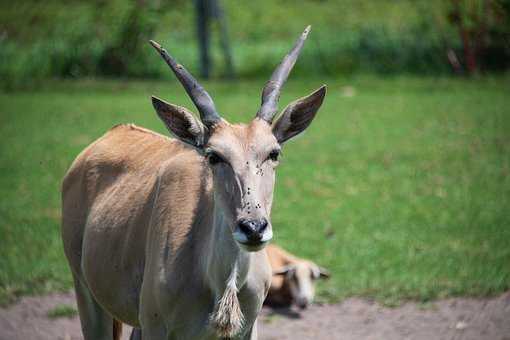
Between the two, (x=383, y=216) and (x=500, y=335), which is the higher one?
(x=500, y=335)

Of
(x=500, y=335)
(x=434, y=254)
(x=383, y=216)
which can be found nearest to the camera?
(x=500, y=335)

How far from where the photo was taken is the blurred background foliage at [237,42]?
60.3 ft

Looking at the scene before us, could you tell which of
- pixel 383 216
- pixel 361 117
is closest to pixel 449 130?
pixel 361 117

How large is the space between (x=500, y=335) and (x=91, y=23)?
54.1ft

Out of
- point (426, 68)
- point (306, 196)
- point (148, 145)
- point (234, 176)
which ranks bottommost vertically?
point (426, 68)

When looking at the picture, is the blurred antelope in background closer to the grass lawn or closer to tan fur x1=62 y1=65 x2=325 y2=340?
the grass lawn

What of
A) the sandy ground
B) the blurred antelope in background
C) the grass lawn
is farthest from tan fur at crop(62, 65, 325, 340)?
the grass lawn

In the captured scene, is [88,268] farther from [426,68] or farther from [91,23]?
[91,23]

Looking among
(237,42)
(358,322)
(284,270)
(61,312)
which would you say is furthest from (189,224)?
(237,42)

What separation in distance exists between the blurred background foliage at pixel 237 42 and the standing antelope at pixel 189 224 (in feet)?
38.9

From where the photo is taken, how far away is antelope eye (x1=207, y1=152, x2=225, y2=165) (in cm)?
379

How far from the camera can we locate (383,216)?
351 inches

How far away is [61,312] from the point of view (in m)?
6.38

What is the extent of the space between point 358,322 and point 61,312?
226cm
